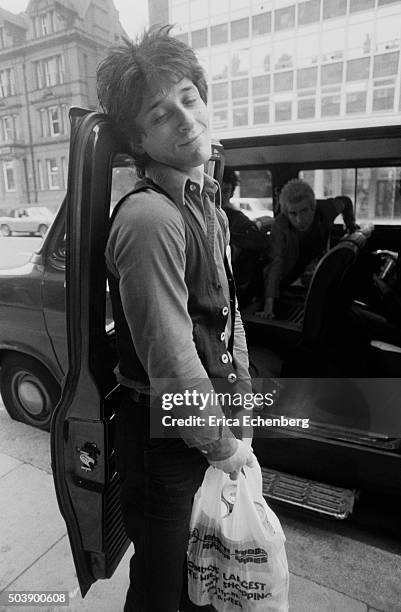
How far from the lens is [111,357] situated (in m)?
1.31

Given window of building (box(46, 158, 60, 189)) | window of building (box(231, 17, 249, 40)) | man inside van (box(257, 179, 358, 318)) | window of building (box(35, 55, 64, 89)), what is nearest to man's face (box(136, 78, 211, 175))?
window of building (box(46, 158, 60, 189))

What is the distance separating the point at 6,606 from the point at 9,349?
4.90ft

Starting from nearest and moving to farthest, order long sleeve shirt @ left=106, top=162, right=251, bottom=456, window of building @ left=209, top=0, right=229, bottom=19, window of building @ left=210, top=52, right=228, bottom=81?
long sleeve shirt @ left=106, top=162, right=251, bottom=456 < window of building @ left=210, top=52, right=228, bottom=81 < window of building @ left=209, top=0, right=229, bottom=19

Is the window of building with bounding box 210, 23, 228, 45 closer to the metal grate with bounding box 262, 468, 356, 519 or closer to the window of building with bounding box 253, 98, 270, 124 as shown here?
the window of building with bounding box 253, 98, 270, 124

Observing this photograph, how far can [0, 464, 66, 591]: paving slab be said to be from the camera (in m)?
1.92

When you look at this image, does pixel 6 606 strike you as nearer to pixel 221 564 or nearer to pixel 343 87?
pixel 221 564

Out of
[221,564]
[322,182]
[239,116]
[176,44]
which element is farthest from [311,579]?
[322,182]

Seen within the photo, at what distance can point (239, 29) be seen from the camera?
2.45 m

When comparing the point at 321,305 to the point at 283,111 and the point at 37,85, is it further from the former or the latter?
the point at 37,85

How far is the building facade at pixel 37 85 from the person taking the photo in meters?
2.19

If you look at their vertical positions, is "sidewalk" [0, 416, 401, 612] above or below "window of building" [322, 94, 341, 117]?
below

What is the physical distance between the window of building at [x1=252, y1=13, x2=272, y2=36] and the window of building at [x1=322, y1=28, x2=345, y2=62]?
13.1 inches

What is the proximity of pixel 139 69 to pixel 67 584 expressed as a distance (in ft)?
6.19

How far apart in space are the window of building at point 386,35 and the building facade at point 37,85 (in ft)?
4.27
